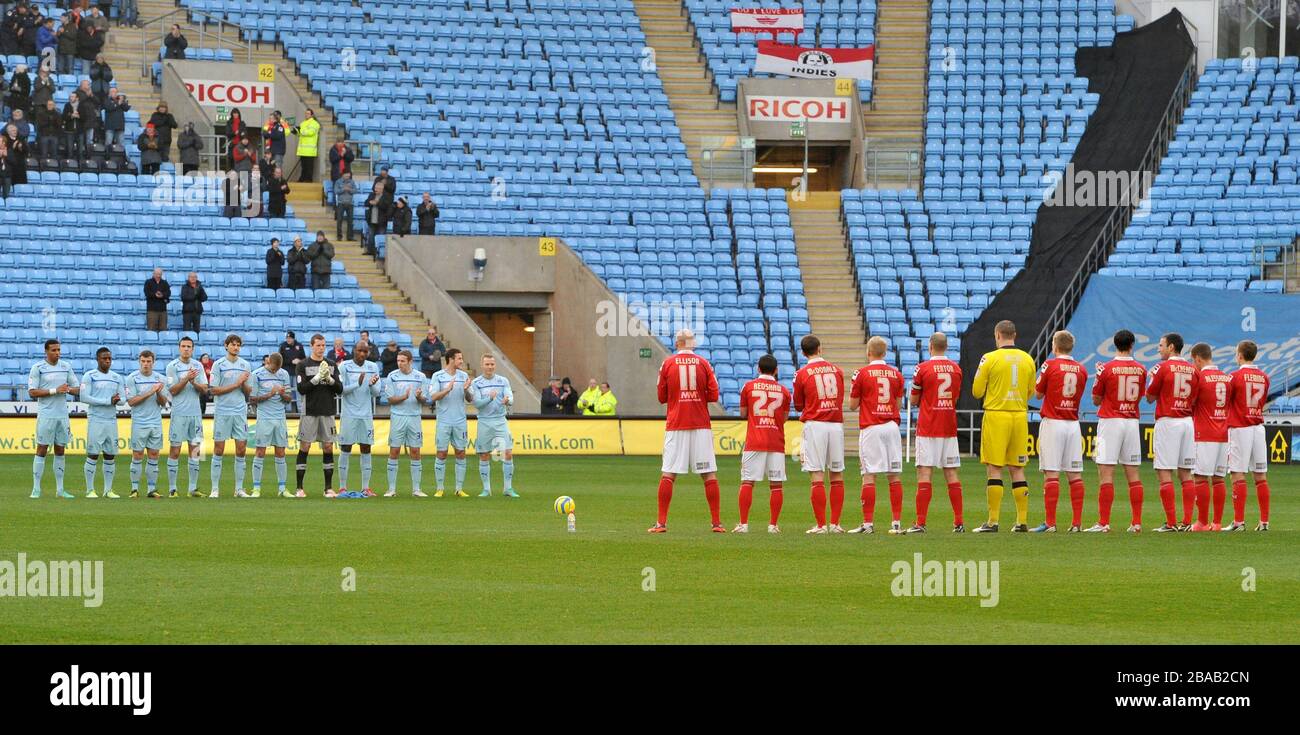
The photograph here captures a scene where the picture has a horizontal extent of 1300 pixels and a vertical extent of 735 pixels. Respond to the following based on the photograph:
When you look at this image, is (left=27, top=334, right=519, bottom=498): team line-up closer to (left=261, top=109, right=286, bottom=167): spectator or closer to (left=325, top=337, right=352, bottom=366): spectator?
(left=325, top=337, right=352, bottom=366): spectator

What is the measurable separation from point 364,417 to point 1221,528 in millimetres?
11043

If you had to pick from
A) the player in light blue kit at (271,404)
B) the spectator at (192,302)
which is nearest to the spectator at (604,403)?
the spectator at (192,302)

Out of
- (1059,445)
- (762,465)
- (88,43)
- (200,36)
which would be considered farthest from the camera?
(200,36)

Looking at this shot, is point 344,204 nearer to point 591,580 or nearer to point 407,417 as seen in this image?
point 407,417

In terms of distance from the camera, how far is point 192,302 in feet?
121

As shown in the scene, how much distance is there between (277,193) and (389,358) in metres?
6.44

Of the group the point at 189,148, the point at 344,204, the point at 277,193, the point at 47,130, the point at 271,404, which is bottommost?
the point at 271,404

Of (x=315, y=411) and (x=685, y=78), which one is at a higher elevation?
(x=685, y=78)

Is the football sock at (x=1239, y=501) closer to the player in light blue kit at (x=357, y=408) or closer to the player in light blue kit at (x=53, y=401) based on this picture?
the player in light blue kit at (x=357, y=408)

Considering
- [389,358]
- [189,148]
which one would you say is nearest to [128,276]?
[189,148]

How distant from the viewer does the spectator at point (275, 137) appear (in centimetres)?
4103

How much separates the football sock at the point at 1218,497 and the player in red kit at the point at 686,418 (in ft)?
17.4

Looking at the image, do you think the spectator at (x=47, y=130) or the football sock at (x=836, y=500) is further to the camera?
the spectator at (x=47, y=130)
